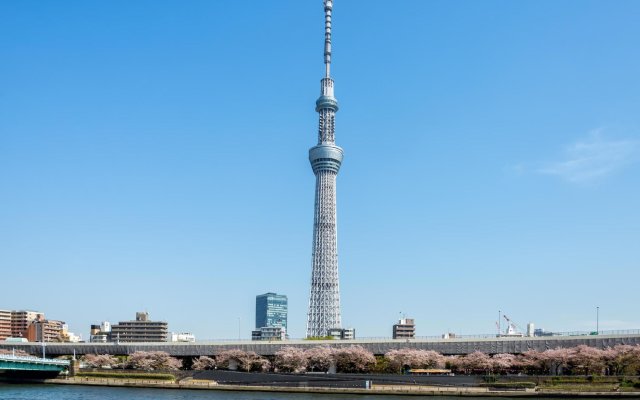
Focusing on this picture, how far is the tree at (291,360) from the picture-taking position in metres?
84.4

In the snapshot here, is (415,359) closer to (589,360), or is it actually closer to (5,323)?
(589,360)

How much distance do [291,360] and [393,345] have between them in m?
12.8

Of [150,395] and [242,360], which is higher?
[242,360]

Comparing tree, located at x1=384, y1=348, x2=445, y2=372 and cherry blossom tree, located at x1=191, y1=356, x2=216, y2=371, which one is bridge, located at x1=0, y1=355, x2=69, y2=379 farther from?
tree, located at x1=384, y1=348, x2=445, y2=372

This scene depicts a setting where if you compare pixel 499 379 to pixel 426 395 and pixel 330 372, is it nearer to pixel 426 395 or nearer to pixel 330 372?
pixel 426 395

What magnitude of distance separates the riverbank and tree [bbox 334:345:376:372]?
804cm

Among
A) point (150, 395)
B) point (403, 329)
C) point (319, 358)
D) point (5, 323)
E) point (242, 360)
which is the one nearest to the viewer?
point (150, 395)

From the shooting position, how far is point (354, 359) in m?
82.1

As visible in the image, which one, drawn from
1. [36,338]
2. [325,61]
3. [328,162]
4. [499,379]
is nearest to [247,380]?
[499,379]

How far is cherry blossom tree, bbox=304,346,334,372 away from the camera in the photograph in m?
84.1

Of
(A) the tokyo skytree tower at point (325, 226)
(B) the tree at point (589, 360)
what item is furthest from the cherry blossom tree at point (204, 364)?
(A) the tokyo skytree tower at point (325, 226)

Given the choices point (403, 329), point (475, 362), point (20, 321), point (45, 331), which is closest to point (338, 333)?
point (403, 329)

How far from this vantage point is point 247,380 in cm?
7906

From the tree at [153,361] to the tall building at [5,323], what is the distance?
108 meters
